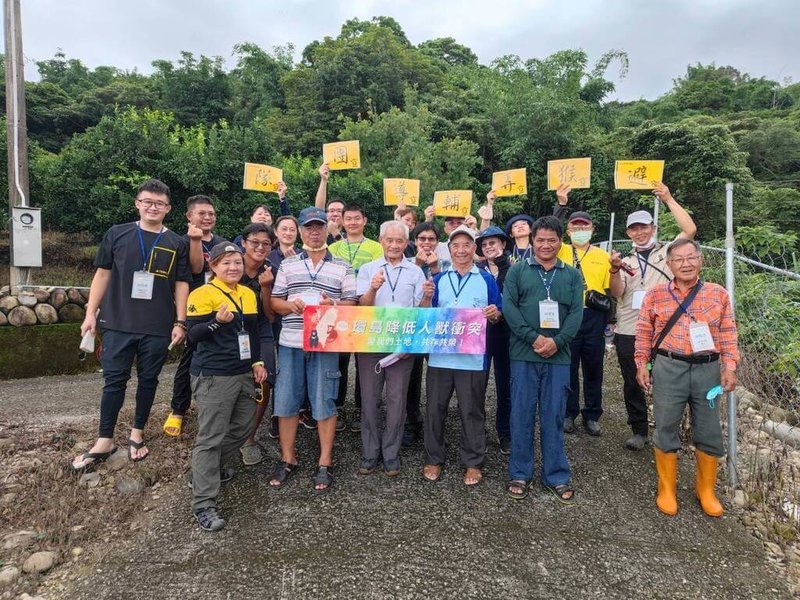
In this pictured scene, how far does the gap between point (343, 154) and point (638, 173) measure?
335 cm

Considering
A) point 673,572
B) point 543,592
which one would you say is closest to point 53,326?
point 543,592

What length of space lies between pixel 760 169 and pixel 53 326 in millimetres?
33216

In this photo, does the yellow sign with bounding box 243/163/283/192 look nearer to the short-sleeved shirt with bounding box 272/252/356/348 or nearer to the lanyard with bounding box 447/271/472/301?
the short-sleeved shirt with bounding box 272/252/356/348

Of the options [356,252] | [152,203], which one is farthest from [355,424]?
[152,203]

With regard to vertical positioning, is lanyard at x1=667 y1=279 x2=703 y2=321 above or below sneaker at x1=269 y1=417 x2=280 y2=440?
above

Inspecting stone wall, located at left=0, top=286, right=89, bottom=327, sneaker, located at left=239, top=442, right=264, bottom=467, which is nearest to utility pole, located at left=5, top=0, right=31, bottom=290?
stone wall, located at left=0, top=286, right=89, bottom=327

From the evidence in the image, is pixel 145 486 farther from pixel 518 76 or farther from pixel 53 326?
pixel 518 76

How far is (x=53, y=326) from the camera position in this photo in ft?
22.3

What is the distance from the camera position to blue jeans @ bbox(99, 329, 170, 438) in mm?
3416

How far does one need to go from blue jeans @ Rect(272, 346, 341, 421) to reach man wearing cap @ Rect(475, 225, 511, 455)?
140 centimetres

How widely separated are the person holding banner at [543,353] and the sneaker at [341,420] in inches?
69.4

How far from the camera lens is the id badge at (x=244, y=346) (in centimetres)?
299

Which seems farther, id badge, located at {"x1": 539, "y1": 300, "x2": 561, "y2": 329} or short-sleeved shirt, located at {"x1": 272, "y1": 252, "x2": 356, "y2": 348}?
short-sleeved shirt, located at {"x1": 272, "y1": 252, "x2": 356, "y2": 348}

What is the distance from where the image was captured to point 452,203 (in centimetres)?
567
